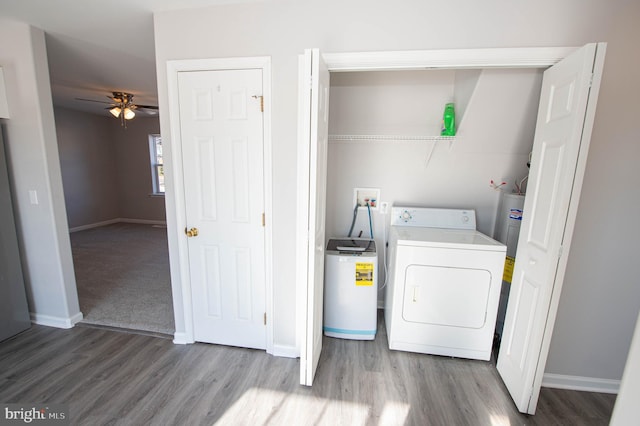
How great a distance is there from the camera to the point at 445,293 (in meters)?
1.99

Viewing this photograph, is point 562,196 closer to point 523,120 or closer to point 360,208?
point 523,120

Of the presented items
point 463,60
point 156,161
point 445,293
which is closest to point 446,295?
point 445,293

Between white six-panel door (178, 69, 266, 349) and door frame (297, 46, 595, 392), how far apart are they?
1.89 ft

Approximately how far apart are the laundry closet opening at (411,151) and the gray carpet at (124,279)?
6.41 ft

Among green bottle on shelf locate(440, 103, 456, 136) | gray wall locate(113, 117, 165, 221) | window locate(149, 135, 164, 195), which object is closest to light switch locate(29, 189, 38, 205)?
green bottle on shelf locate(440, 103, 456, 136)

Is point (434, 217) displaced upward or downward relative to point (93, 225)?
upward

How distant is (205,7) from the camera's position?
1760 millimetres

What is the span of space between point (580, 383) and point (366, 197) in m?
2.07

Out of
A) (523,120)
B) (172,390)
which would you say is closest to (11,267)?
(172,390)

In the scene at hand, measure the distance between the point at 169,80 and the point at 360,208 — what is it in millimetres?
1918

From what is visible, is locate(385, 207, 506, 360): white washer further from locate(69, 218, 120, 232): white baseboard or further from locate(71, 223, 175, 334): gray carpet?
locate(69, 218, 120, 232): white baseboard

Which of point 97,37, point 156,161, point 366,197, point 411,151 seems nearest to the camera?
point 97,37

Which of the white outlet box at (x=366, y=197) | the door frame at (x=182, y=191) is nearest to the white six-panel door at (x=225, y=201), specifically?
the door frame at (x=182, y=191)

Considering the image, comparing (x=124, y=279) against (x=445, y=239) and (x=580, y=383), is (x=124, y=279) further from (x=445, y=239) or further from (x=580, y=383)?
(x=580, y=383)
